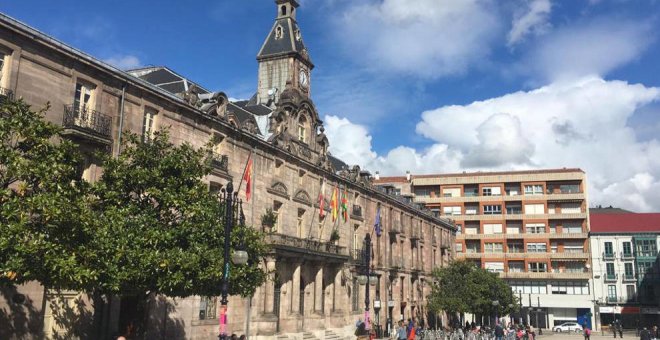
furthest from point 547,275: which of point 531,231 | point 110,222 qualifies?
point 110,222

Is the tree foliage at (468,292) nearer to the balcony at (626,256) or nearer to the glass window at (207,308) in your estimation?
the balcony at (626,256)

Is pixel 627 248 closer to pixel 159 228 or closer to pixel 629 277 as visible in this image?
pixel 629 277

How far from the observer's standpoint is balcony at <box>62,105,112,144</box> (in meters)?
21.0

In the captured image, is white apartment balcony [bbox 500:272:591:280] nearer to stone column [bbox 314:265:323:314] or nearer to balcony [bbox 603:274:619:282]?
balcony [bbox 603:274:619:282]

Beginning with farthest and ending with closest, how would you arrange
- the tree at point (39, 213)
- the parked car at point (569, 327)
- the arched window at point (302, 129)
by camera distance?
the parked car at point (569, 327) < the arched window at point (302, 129) < the tree at point (39, 213)

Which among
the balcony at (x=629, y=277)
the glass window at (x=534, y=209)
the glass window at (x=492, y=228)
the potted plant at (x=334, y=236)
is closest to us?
the potted plant at (x=334, y=236)

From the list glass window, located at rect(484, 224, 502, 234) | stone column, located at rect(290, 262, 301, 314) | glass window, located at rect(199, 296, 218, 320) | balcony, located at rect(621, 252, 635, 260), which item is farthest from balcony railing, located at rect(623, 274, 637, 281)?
glass window, located at rect(199, 296, 218, 320)

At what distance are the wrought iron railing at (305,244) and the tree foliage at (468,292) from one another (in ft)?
46.2

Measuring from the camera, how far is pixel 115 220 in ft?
56.9

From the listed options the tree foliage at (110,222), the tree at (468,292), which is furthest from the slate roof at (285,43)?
the tree foliage at (110,222)

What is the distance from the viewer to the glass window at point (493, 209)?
242 ft

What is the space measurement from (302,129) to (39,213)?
1035 inches

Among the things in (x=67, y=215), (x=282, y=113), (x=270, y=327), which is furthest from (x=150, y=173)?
(x=282, y=113)

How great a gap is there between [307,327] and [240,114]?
13671mm
